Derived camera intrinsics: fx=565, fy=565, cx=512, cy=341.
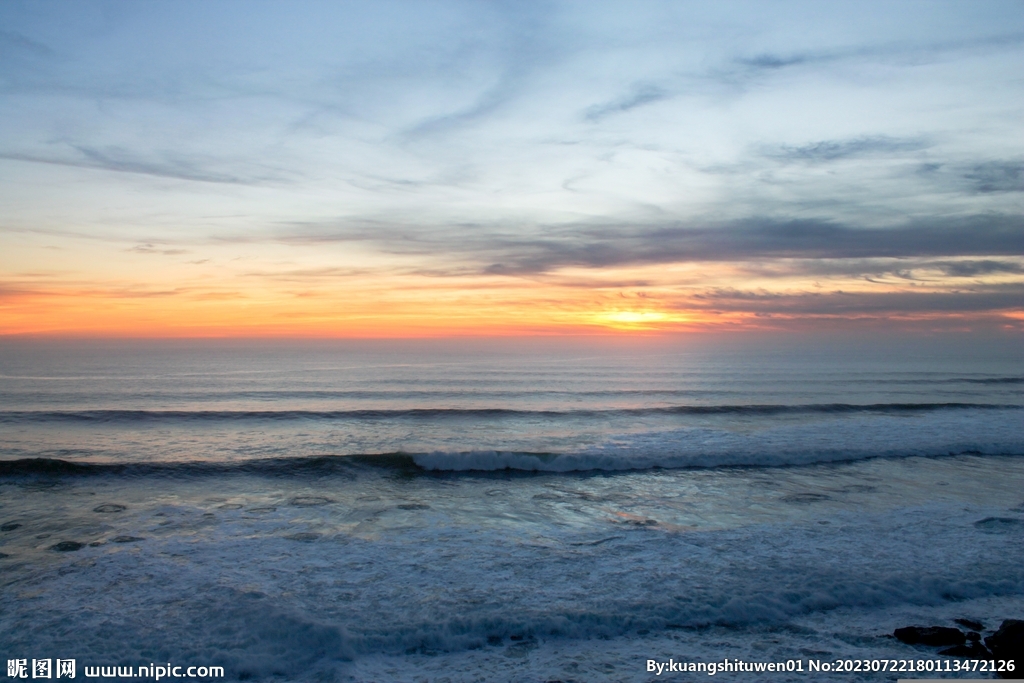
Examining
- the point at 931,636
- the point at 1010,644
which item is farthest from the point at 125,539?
the point at 1010,644

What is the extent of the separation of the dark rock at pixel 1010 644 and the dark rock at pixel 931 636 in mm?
285

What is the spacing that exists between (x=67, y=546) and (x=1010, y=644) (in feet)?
44.9

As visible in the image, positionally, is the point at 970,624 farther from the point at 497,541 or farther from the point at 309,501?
the point at 309,501

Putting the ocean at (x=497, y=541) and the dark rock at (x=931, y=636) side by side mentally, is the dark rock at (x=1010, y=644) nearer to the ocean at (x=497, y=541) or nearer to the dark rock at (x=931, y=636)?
the dark rock at (x=931, y=636)

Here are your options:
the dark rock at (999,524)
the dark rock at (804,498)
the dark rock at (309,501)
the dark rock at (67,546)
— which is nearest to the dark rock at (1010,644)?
the dark rock at (999,524)

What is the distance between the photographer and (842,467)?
55.3 ft

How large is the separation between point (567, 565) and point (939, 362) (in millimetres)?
64306

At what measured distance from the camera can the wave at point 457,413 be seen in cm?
2456

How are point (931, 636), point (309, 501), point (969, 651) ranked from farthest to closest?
1. point (309, 501)
2. point (931, 636)
3. point (969, 651)

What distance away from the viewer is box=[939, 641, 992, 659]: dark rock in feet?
20.3

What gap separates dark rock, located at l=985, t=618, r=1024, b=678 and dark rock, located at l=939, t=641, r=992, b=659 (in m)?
0.07

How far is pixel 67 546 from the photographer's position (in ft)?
32.5

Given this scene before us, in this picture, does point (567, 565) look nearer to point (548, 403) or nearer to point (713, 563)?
point (713, 563)

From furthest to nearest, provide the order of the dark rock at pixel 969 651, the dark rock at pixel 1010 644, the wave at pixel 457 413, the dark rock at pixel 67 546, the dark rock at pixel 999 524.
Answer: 1. the wave at pixel 457 413
2. the dark rock at pixel 999 524
3. the dark rock at pixel 67 546
4. the dark rock at pixel 969 651
5. the dark rock at pixel 1010 644
